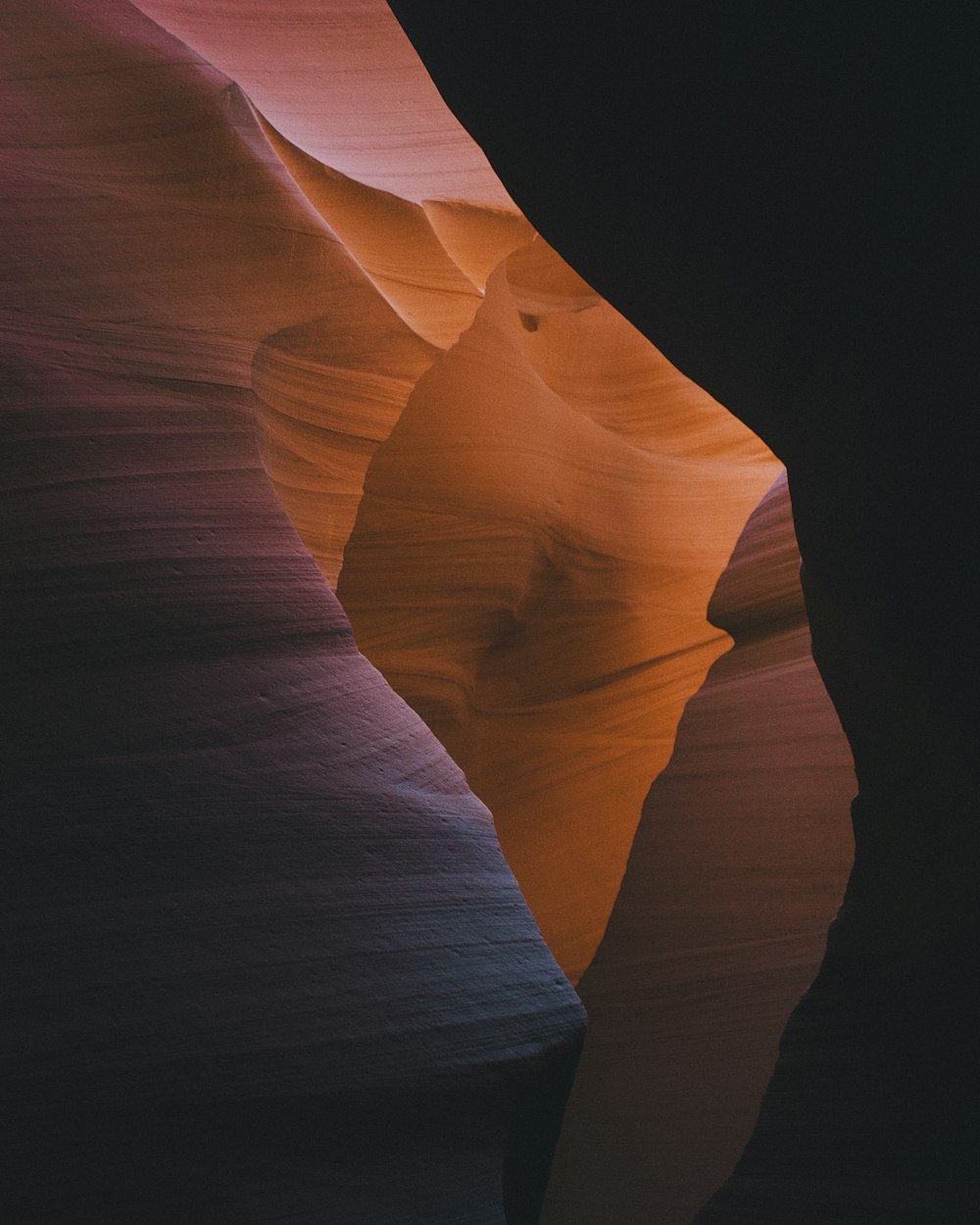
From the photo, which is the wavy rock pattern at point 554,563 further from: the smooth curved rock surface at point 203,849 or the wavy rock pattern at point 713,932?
the smooth curved rock surface at point 203,849

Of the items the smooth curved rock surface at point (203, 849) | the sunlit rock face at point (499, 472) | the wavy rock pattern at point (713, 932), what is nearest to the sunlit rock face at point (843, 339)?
the smooth curved rock surface at point (203, 849)

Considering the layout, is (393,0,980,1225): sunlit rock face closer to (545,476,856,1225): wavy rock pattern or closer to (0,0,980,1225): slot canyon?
(0,0,980,1225): slot canyon

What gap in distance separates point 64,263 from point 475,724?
286 centimetres

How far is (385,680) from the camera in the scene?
2646 millimetres

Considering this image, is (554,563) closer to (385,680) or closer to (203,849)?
(385,680)

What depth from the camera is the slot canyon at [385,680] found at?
1591 mm

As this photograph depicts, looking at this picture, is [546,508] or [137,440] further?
[546,508]

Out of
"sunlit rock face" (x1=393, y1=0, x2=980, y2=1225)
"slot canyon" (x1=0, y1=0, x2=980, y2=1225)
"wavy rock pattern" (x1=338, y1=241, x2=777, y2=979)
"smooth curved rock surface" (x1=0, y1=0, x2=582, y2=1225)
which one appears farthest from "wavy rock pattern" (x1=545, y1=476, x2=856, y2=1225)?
"smooth curved rock surface" (x1=0, y1=0, x2=582, y2=1225)

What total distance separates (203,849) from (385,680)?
85 centimetres

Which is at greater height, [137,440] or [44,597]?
[137,440]

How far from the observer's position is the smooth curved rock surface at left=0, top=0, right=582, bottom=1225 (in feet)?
5.39

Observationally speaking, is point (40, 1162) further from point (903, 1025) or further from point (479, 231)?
point (479, 231)

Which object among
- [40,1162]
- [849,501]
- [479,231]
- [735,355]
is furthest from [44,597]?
[479,231]

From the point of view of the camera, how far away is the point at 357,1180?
1.71 meters
